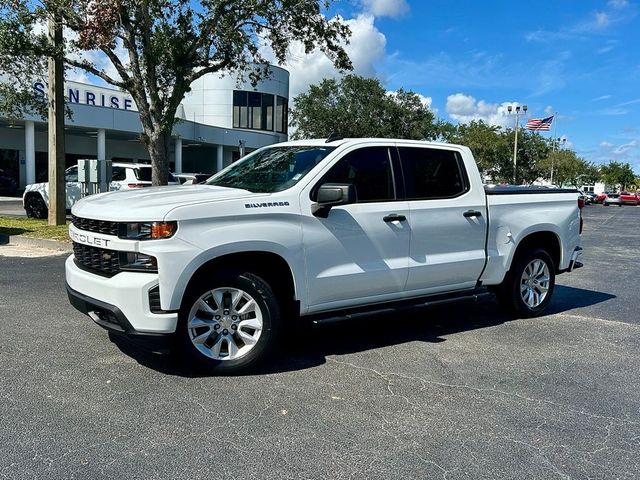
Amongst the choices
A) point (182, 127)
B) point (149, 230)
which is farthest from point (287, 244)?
point (182, 127)

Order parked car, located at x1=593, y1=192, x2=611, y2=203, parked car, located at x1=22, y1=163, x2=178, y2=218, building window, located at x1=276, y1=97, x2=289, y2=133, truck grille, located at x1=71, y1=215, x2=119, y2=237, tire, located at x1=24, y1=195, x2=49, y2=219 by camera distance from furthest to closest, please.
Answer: parked car, located at x1=593, y1=192, x2=611, y2=203, building window, located at x1=276, y1=97, x2=289, y2=133, tire, located at x1=24, y1=195, x2=49, y2=219, parked car, located at x1=22, y1=163, x2=178, y2=218, truck grille, located at x1=71, y1=215, x2=119, y2=237

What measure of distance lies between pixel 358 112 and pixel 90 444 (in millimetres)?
39966

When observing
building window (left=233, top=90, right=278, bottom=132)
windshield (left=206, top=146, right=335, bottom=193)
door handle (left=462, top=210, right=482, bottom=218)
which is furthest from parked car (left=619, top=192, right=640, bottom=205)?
windshield (left=206, top=146, right=335, bottom=193)

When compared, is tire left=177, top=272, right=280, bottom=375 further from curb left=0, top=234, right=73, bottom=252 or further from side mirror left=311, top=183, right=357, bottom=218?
curb left=0, top=234, right=73, bottom=252

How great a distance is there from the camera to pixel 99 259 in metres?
4.41

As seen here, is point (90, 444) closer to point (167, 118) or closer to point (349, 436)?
point (349, 436)

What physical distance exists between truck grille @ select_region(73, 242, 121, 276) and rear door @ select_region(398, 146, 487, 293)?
2680 mm

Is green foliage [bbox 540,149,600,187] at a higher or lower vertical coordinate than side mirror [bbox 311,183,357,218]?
higher

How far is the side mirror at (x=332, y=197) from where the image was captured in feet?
14.8

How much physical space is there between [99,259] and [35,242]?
842 cm

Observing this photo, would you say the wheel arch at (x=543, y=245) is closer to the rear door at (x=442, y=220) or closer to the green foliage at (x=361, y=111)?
the rear door at (x=442, y=220)

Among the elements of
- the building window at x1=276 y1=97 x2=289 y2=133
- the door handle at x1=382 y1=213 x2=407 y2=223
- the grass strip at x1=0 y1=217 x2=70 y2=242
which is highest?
the building window at x1=276 y1=97 x2=289 y2=133

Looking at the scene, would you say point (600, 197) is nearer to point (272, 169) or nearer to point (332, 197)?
point (272, 169)

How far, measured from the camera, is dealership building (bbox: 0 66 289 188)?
3134cm
